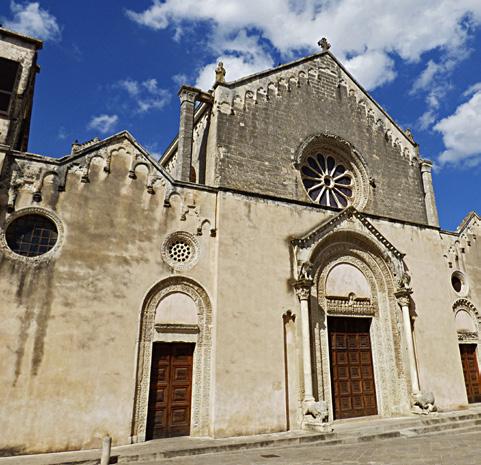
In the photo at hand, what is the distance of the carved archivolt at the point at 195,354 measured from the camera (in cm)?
1033

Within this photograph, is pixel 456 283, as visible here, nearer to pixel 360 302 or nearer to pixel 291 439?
pixel 360 302

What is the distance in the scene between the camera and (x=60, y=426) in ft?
30.6

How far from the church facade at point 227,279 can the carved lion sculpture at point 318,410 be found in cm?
5

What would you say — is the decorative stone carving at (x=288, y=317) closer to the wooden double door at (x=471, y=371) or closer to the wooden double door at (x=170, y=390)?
the wooden double door at (x=170, y=390)

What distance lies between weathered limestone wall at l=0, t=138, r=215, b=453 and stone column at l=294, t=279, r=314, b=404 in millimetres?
2959

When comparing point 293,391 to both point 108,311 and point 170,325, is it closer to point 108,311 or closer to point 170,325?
point 170,325

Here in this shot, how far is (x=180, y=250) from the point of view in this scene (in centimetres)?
1205

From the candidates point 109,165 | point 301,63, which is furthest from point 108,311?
point 301,63

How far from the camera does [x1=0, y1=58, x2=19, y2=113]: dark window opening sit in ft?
37.1

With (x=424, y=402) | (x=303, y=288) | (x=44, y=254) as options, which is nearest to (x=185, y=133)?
(x=44, y=254)

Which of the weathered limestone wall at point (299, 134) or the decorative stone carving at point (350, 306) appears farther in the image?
the weathered limestone wall at point (299, 134)

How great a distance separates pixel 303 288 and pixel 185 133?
257 inches

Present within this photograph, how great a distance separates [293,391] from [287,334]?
1.67m

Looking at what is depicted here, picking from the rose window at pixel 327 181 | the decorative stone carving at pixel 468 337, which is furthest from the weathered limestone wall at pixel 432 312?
the rose window at pixel 327 181
